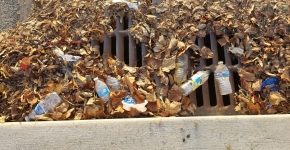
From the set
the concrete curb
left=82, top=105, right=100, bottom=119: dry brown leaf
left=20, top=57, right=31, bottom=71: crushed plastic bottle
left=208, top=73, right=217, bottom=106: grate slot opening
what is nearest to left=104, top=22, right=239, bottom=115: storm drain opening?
left=208, top=73, right=217, bottom=106: grate slot opening

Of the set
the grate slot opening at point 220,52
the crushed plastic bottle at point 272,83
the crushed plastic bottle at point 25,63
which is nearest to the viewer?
the crushed plastic bottle at point 272,83

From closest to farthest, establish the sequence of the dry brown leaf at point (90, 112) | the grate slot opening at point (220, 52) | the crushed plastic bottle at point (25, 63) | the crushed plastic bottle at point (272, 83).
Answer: the dry brown leaf at point (90, 112)
the crushed plastic bottle at point (272, 83)
the crushed plastic bottle at point (25, 63)
the grate slot opening at point (220, 52)

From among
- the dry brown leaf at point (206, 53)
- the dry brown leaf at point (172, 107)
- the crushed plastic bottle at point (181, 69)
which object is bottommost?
the dry brown leaf at point (172, 107)

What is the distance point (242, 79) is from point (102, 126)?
1.15m

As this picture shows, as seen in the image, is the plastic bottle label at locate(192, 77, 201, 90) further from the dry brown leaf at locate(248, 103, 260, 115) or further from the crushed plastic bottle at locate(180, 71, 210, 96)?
the dry brown leaf at locate(248, 103, 260, 115)

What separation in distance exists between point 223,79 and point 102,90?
95cm

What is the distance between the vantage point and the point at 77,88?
99.6 inches

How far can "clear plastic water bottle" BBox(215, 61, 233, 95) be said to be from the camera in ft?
8.43

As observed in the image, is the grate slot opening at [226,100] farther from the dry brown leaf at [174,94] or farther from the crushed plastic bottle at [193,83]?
the dry brown leaf at [174,94]

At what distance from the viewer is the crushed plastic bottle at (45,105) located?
2477 mm

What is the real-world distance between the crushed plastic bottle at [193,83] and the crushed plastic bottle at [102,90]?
1.89ft

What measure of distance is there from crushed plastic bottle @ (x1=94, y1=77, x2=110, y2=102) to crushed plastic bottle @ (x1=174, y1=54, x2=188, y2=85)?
1.78ft

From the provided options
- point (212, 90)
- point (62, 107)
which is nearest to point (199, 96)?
point (212, 90)

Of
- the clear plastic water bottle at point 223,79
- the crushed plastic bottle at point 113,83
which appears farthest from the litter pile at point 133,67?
the clear plastic water bottle at point 223,79
